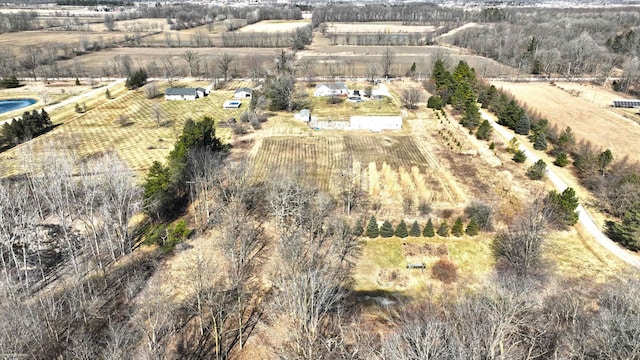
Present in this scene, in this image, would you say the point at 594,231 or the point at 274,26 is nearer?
the point at 594,231

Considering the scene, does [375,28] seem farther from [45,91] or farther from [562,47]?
[45,91]

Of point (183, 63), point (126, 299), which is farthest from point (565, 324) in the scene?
point (183, 63)

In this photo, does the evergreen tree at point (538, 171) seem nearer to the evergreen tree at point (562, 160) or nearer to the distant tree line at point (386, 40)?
the evergreen tree at point (562, 160)

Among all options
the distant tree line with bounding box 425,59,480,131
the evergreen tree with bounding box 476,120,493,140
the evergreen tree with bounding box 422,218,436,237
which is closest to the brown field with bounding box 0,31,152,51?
the distant tree line with bounding box 425,59,480,131

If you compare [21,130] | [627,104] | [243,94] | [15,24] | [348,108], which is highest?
[15,24]

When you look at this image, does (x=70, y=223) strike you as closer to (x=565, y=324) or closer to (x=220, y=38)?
(x=565, y=324)

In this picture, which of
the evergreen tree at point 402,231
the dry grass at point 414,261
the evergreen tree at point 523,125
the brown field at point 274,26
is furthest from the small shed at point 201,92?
the brown field at point 274,26

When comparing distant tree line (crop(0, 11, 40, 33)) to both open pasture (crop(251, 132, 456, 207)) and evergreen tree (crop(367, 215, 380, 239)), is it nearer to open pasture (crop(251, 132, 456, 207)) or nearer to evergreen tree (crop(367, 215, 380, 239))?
open pasture (crop(251, 132, 456, 207))

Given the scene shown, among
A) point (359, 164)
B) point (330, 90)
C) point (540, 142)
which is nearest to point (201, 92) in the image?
point (330, 90)
